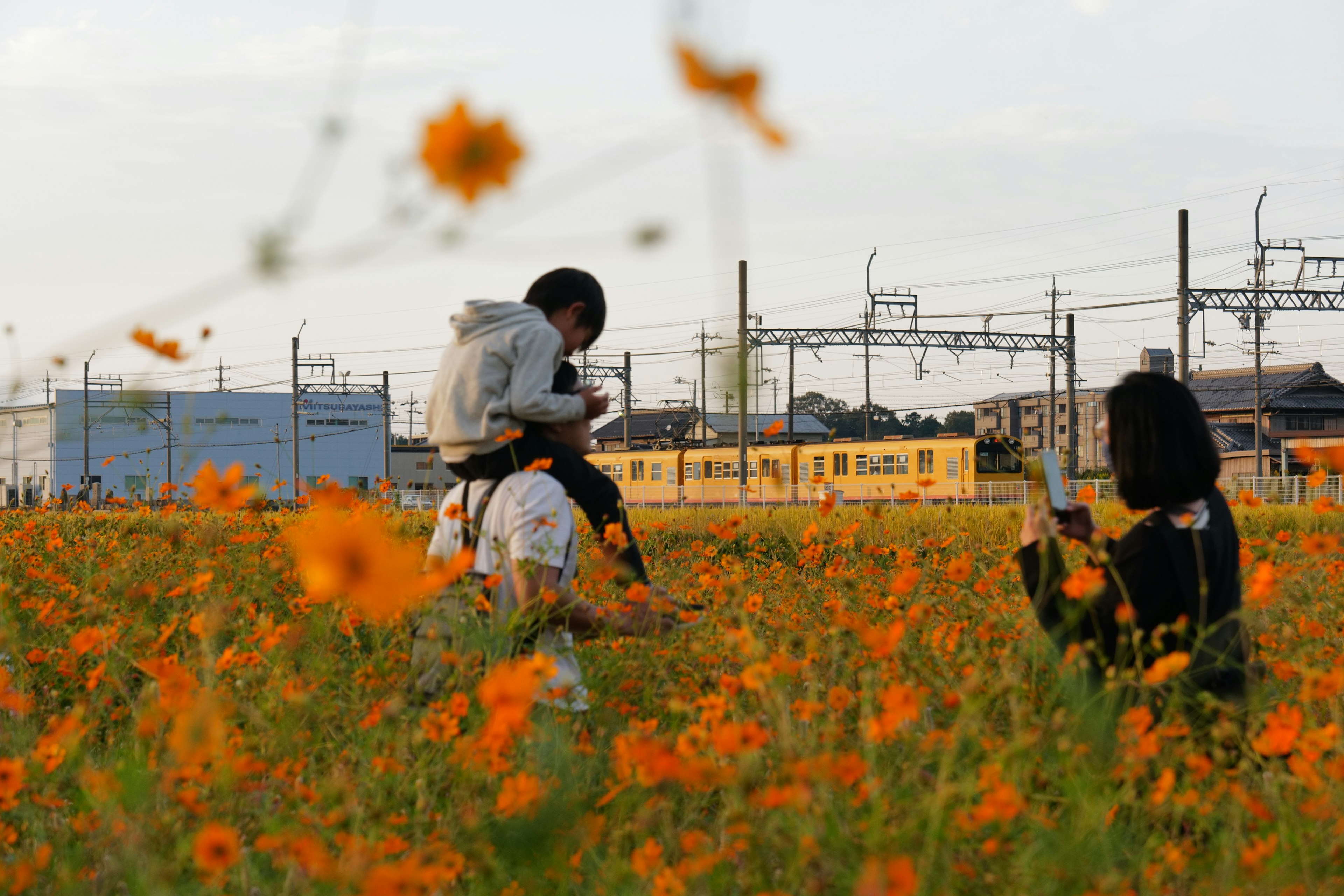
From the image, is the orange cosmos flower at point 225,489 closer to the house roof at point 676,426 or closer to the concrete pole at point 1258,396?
the house roof at point 676,426

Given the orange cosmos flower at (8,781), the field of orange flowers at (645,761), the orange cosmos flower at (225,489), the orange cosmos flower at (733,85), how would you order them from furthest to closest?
the orange cosmos flower at (8,781)
the orange cosmos flower at (225,489)
the field of orange flowers at (645,761)
the orange cosmos flower at (733,85)

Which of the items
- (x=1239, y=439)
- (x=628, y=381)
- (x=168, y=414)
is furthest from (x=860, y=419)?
(x=168, y=414)

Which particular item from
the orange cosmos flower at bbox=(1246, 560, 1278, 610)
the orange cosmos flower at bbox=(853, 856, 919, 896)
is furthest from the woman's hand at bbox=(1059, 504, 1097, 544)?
the orange cosmos flower at bbox=(853, 856, 919, 896)

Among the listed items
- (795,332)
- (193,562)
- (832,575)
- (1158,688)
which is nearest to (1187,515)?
(1158,688)

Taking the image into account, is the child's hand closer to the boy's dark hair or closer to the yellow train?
the boy's dark hair

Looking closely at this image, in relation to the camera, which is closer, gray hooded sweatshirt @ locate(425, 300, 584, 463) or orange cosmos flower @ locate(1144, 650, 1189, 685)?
orange cosmos flower @ locate(1144, 650, 1189, 685)

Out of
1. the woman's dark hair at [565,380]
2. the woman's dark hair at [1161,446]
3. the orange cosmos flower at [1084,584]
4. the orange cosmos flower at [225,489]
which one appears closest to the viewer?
the orange cosmos flower at [225,489]

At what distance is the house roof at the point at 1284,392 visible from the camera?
4416cm

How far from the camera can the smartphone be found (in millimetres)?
2271

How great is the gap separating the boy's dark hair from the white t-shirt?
38cm

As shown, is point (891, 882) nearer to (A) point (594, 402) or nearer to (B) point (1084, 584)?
(B) point (1084, 584)

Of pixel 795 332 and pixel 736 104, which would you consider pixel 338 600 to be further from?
pixel 795 332

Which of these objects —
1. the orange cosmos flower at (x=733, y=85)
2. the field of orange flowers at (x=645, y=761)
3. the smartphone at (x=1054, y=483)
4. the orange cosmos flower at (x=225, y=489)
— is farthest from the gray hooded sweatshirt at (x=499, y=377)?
the orange cosmos flower at (x=733, y=85)

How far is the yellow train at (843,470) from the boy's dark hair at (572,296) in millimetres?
18259
